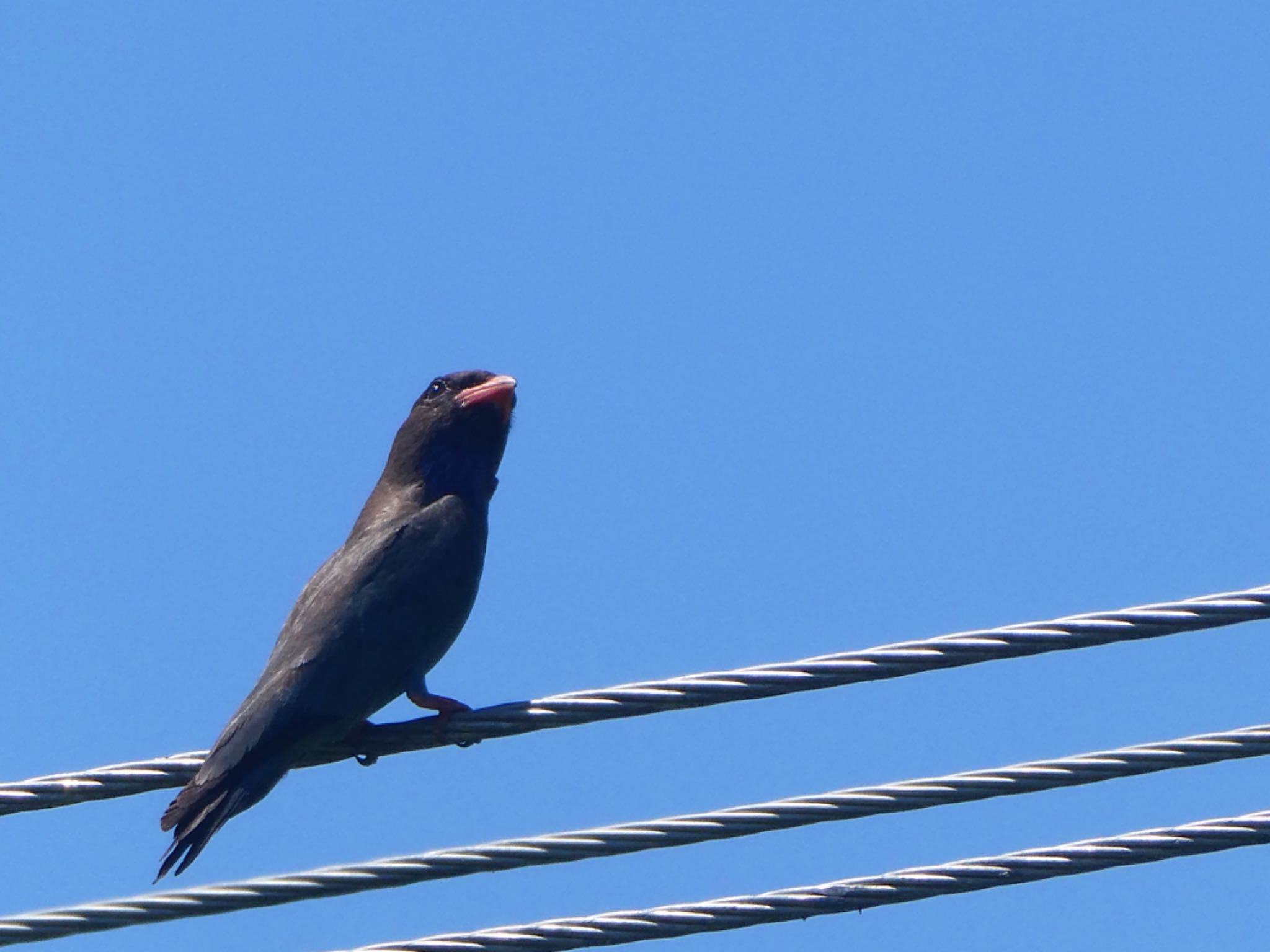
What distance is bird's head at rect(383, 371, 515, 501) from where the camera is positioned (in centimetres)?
905


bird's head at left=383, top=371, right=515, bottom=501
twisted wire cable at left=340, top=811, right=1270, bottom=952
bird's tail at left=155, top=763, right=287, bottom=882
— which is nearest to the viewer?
twisted wire cable at left=340, top=811, right=1270, bottom=952

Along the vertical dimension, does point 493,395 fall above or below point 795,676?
above

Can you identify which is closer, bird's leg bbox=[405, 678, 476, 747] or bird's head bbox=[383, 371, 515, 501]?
bird's leg bbox=[405, 678, 476, 747]

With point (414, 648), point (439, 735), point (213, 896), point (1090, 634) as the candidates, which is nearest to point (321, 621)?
point (414, 648)

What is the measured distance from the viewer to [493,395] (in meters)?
9.37

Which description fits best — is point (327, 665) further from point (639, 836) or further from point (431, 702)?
point (639, 836)

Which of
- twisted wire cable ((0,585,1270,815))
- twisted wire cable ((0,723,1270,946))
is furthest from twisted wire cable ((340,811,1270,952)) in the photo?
twisted wire cable ((0,585,1270,815))

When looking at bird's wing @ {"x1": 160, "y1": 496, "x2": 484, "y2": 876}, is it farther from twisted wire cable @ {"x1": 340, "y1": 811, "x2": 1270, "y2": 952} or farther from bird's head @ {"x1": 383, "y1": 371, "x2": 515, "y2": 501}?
twisted wire cable @ {"x1": 340, "y1": 811, "x2": 1270, "y2": 952}

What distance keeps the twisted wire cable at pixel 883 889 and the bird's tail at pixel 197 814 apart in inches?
71.2

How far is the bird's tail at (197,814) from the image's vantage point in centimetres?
623

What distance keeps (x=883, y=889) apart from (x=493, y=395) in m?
5.03

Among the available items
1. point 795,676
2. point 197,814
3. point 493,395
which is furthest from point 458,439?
point 795,676

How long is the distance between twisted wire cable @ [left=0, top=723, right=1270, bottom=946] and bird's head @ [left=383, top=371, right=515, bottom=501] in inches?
161

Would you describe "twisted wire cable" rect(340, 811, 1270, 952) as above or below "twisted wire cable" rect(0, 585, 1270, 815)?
below
